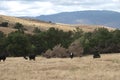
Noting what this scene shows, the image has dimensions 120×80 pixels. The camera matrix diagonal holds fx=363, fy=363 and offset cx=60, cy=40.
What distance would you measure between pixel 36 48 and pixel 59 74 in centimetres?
7726

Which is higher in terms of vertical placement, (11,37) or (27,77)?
(27,77)

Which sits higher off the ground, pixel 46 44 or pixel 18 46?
pixel 18 46

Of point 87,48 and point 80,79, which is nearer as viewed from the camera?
point 80,79

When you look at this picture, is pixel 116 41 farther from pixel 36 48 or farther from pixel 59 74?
Result: pixel 59 74

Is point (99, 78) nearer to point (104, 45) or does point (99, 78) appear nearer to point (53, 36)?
point (104, 45)

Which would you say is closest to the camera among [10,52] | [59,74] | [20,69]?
[59,74]

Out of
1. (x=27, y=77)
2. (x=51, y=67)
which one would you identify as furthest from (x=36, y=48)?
(x=27, y=77)

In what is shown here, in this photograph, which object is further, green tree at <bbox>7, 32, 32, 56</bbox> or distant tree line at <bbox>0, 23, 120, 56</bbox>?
distant tree line at <bbox>0, 23, 120, 56</bbox>

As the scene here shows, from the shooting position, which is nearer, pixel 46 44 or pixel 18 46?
pixel 18 46

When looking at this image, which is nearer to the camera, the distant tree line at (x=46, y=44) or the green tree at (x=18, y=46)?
the green tree at (x=18, y=46)

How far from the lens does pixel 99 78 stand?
995 inches

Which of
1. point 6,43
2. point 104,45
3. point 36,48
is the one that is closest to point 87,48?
point 104,45

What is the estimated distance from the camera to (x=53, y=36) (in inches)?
4368

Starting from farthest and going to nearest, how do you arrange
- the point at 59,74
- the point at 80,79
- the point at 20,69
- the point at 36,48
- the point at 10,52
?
the point at 36,48 → the point at 10,52 → the point at 20,69 → the point at 59,74 → the point at 80,79
